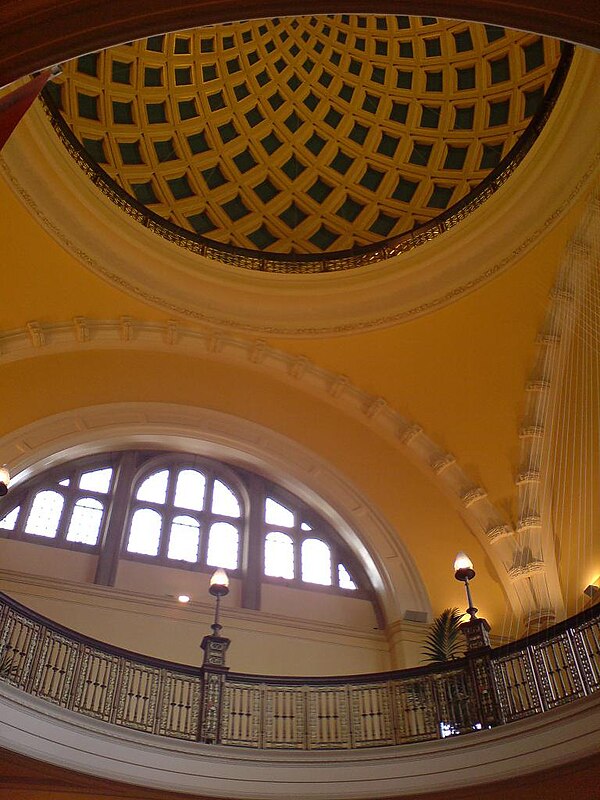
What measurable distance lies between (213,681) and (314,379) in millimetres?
6102

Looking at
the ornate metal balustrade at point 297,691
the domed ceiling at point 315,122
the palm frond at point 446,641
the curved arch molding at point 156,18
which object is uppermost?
the domed ceiling at point 315,122

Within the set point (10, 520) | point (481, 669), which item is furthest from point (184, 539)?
point (481, 669)

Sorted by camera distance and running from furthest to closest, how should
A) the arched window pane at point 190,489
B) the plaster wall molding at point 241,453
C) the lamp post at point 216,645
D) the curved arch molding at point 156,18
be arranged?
the arched window pane at point 190,489, the plaster wall molding at point 241,453, the lamp post at point 216,645, the curved arch molding at point 156,18

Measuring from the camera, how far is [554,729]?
715 centimetres

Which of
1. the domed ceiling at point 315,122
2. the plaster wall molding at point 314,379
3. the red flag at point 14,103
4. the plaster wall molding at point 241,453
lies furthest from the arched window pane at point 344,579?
the red flag at point 14,103

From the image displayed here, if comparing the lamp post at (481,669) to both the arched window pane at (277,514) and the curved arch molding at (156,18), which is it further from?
the curved arch molding at (156,18)

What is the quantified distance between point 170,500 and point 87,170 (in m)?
5.57

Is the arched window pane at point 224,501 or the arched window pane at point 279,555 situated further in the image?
the arched window pane at point 224,501

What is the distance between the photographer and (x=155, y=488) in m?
12.9

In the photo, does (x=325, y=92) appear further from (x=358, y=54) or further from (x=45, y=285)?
(x=45, y=285)

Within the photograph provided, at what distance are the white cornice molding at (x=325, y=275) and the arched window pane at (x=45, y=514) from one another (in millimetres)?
3599

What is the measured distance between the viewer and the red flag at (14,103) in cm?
437

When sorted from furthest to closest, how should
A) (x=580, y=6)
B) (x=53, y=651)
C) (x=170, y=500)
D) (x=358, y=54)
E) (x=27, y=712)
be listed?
(x=358, y=54), (x=170, y=500), (x=53, y=651), (x=27, y=712), (x=580, y=6)

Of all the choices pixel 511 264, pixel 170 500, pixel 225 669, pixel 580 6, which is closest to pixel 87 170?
pixel 170 500
